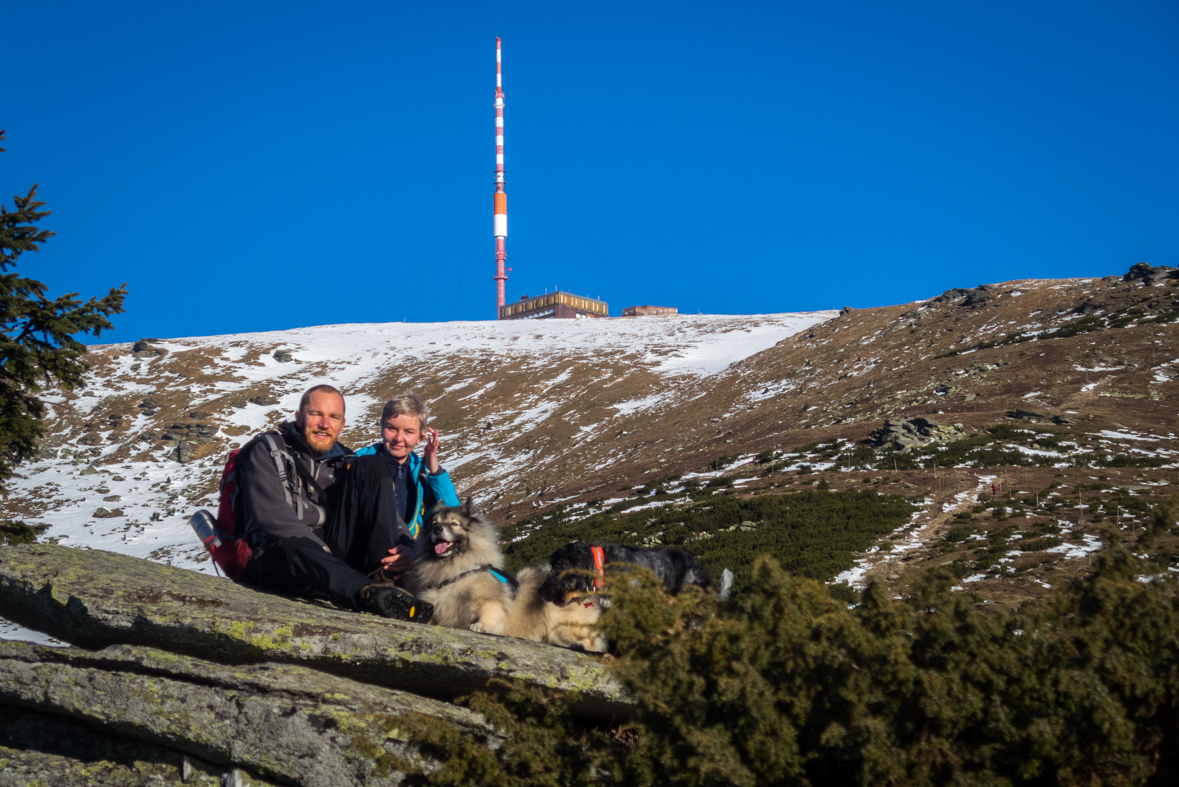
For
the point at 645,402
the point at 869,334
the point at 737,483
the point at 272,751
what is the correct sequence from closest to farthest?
the point at 272,751 < the point at 737,483 < the point at 645,402 < the point at 869,334

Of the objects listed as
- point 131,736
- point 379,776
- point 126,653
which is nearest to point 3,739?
point 131,736

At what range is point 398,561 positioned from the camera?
5.57 metres

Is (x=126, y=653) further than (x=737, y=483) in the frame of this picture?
No

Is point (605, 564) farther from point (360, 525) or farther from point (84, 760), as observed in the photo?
point (84, 760)

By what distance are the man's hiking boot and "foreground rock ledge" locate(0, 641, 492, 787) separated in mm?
789

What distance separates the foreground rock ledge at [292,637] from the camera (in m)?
3.89

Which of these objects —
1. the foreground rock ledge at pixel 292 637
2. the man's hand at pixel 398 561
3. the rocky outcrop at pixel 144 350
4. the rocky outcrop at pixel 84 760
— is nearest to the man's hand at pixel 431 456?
the man's hand at pixel 398 561

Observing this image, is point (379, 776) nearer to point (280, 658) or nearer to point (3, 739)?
point (280, 658)

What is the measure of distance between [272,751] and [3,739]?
2.26 meters

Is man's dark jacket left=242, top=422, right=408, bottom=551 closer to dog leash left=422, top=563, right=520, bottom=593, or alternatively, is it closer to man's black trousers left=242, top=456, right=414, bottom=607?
man's black trousers left=242, top=456, right=414, bottom=607

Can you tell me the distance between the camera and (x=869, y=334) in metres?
61.6

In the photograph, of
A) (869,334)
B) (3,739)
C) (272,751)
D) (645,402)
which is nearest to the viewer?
(272,751)

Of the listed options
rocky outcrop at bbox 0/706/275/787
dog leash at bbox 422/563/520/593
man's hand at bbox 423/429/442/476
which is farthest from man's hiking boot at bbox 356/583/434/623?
man's hand at bbox 423/429/442/476

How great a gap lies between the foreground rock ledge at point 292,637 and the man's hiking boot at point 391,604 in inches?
5.8
